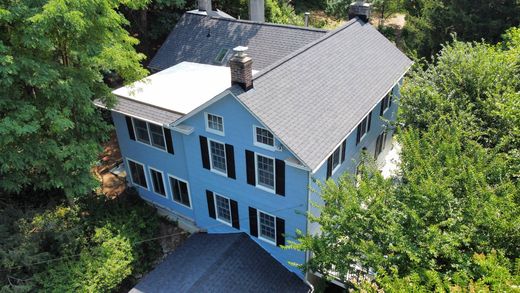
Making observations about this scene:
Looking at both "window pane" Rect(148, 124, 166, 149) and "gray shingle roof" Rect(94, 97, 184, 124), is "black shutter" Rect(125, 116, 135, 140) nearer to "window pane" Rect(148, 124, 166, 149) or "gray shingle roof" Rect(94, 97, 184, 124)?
"gray shingle roof" Rect(94, 97, 184, 124)

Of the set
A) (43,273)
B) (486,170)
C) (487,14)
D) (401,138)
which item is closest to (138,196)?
(43,273)

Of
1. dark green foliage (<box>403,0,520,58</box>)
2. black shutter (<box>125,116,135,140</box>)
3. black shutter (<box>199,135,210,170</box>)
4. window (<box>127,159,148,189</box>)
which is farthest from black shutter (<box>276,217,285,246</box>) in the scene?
dark green foliage (<box>403,0,520,58</box>)

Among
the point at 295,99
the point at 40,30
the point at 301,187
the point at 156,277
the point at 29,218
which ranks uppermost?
the point at 40,30

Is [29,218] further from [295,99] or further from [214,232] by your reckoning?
[295,99]

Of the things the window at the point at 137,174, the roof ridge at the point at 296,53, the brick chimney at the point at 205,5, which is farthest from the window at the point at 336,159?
the brick chimney at the point at 205,5

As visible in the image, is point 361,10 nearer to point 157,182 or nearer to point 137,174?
point 157,182

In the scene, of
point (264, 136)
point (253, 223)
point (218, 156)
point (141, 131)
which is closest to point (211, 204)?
point (253, 223)
